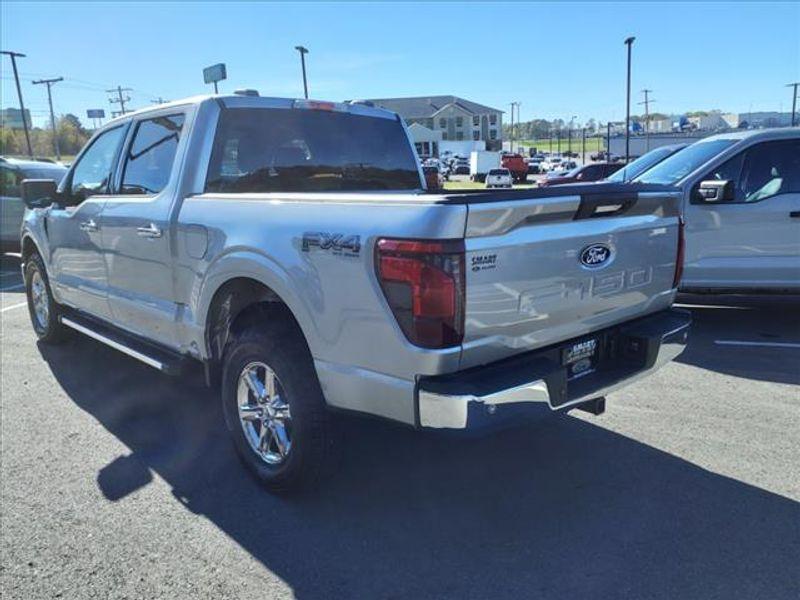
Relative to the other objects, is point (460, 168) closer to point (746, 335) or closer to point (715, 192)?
point (715, 192)

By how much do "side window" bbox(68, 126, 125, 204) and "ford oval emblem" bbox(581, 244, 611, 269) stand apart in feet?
11.6

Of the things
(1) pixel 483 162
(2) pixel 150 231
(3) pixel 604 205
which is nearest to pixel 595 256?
(3) pixel 604 205

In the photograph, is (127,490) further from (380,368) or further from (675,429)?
(675,429)

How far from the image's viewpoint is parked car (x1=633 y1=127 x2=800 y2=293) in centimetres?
634

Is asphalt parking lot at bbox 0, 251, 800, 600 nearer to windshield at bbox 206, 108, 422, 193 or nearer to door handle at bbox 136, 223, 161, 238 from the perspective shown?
door handle at bbox 136, 223, 161, 238

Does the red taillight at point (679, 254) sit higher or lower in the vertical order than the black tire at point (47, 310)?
higher

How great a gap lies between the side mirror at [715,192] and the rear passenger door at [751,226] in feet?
0.13

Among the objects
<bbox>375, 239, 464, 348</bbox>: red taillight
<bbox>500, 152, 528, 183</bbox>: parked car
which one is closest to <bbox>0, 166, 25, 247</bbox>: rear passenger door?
<bbox>375, 239, 464, 348</bbox>: red taillight

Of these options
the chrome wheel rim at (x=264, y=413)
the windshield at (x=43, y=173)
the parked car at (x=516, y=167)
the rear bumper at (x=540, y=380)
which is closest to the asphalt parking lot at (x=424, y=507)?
the chrome wheel rim at (x=264, y=413)

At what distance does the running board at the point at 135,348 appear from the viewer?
4117 millimetres

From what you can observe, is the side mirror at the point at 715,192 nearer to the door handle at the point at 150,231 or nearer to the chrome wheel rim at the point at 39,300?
the door handle at the point at 150,231

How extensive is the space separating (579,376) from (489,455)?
0.95m

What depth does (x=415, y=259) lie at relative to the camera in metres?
2.57

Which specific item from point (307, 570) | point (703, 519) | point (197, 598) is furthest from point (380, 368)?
point (703, 519)
